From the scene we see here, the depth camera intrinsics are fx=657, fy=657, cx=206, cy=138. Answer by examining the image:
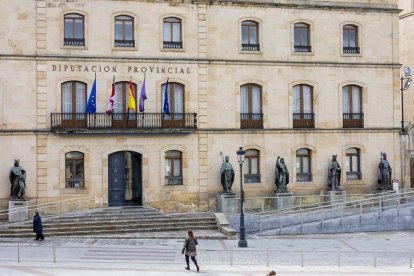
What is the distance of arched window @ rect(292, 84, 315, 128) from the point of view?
128ft

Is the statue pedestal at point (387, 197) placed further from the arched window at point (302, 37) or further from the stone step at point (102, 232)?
the stone step at point (102, 232)

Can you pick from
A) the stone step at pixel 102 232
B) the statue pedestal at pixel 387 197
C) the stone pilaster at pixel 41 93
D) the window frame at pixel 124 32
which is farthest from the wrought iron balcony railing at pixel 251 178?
the stone pilaster at pixel 41 93

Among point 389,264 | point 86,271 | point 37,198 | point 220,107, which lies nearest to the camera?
point 86,271

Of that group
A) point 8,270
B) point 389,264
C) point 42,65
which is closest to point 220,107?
point 42,65

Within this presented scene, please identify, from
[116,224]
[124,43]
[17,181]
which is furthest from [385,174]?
[17,181]

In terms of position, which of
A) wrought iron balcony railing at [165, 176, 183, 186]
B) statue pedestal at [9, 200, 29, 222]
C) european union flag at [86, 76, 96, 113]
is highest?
european union flag at [86, 76, 96, 113]

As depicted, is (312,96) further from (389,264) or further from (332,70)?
(389,264)

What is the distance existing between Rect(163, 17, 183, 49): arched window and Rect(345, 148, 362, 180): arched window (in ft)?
40.0

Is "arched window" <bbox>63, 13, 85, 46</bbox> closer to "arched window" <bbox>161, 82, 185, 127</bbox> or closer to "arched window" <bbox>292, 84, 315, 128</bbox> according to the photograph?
"arched window" <bbox>161, 82, 185, 127</bbox>

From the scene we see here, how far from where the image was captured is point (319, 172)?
39.2 m

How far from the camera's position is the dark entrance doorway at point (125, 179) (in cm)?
3634

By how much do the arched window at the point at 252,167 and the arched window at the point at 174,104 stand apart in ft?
14.3

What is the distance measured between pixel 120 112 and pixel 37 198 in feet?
21.2

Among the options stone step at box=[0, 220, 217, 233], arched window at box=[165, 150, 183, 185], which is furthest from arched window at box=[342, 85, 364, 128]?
stone step at box=[0, 220, 217, 233]
